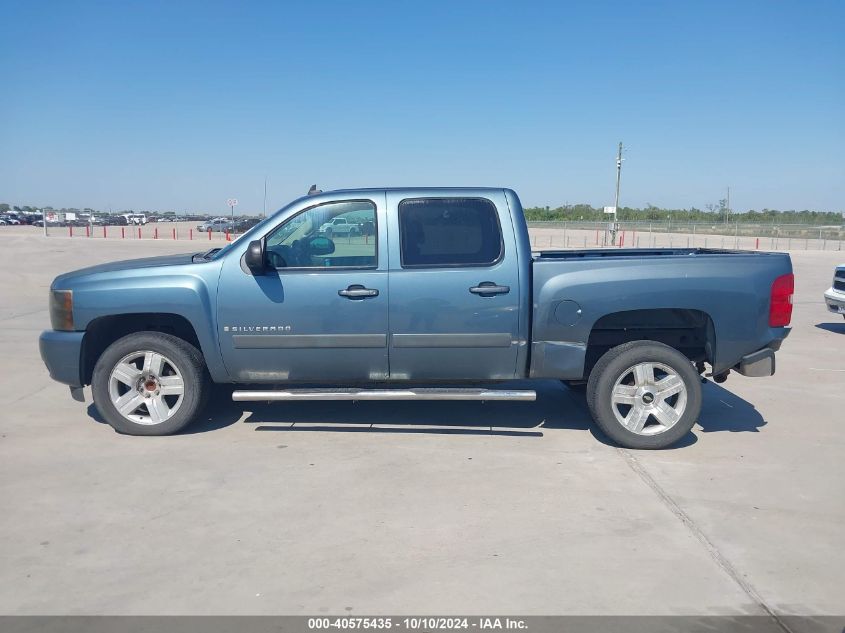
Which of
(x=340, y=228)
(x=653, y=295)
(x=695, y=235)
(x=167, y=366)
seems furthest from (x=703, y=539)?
(x=695, y=235)

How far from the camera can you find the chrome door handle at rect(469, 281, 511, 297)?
5.59 meters

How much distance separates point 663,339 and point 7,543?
4799mm

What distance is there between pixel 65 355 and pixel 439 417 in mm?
3068

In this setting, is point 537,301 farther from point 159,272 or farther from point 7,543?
point 7,543

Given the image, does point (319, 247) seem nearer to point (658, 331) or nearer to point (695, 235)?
point (658, 331)

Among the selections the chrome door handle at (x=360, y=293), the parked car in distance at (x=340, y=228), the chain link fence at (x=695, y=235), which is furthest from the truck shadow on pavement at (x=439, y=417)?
the chain link fence at (x=695, y=235)

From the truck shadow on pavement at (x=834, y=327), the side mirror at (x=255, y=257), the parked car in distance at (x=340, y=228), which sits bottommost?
A: the truck shadow on pavement at (x=834, y=327)

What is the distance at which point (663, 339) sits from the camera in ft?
20.0

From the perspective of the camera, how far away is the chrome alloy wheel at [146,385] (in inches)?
230

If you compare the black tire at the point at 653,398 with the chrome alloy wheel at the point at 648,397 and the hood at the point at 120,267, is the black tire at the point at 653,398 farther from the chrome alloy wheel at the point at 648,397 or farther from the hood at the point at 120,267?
the hood at the point at 120,267

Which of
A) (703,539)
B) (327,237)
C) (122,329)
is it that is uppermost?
(327,237)

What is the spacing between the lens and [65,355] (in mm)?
5832

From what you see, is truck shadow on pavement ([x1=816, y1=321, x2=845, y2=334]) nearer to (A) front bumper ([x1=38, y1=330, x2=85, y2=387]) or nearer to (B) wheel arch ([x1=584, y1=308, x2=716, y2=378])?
(B) wheel arch ([x1=584, y1=308, x2=716, y2=378])

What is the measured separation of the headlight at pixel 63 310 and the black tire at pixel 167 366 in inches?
14.3
